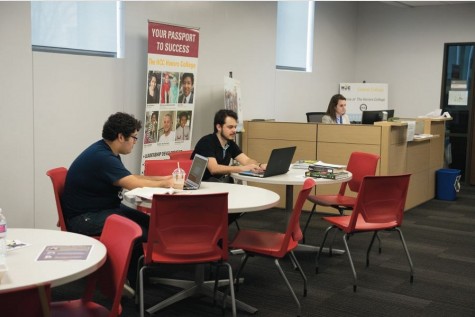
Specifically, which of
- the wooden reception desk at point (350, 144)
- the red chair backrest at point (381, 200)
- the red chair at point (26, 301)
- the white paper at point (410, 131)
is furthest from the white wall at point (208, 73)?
the red chair at point (26, 301)

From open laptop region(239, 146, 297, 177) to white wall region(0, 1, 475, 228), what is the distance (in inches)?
75.1

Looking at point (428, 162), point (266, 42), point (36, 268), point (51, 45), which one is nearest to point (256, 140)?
point (266, 42)

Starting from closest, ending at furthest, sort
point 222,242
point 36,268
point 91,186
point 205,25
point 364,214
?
1. point 36,268
2. point 222,242
3. point 91,186
4. point 364,214
5. point 205,25

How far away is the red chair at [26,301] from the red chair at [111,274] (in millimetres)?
316

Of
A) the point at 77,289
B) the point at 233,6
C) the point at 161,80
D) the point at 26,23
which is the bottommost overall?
the point at 77,289

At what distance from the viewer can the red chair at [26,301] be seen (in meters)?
2.11

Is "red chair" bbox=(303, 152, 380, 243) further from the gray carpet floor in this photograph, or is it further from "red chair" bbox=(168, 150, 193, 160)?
"red chair" bbox=(168, 150, 193, 160)

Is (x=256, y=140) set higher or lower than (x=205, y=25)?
lower

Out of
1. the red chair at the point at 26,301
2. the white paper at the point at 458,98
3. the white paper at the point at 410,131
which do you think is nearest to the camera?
the red chair at the point at 26,301

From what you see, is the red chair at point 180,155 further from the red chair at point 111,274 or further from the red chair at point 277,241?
the red chair at point 111,274

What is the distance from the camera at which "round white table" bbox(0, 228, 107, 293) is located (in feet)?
7.16

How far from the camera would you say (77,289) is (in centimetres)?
421

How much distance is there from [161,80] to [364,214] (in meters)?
2.82

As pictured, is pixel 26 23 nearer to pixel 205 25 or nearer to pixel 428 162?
pixel 205 25
